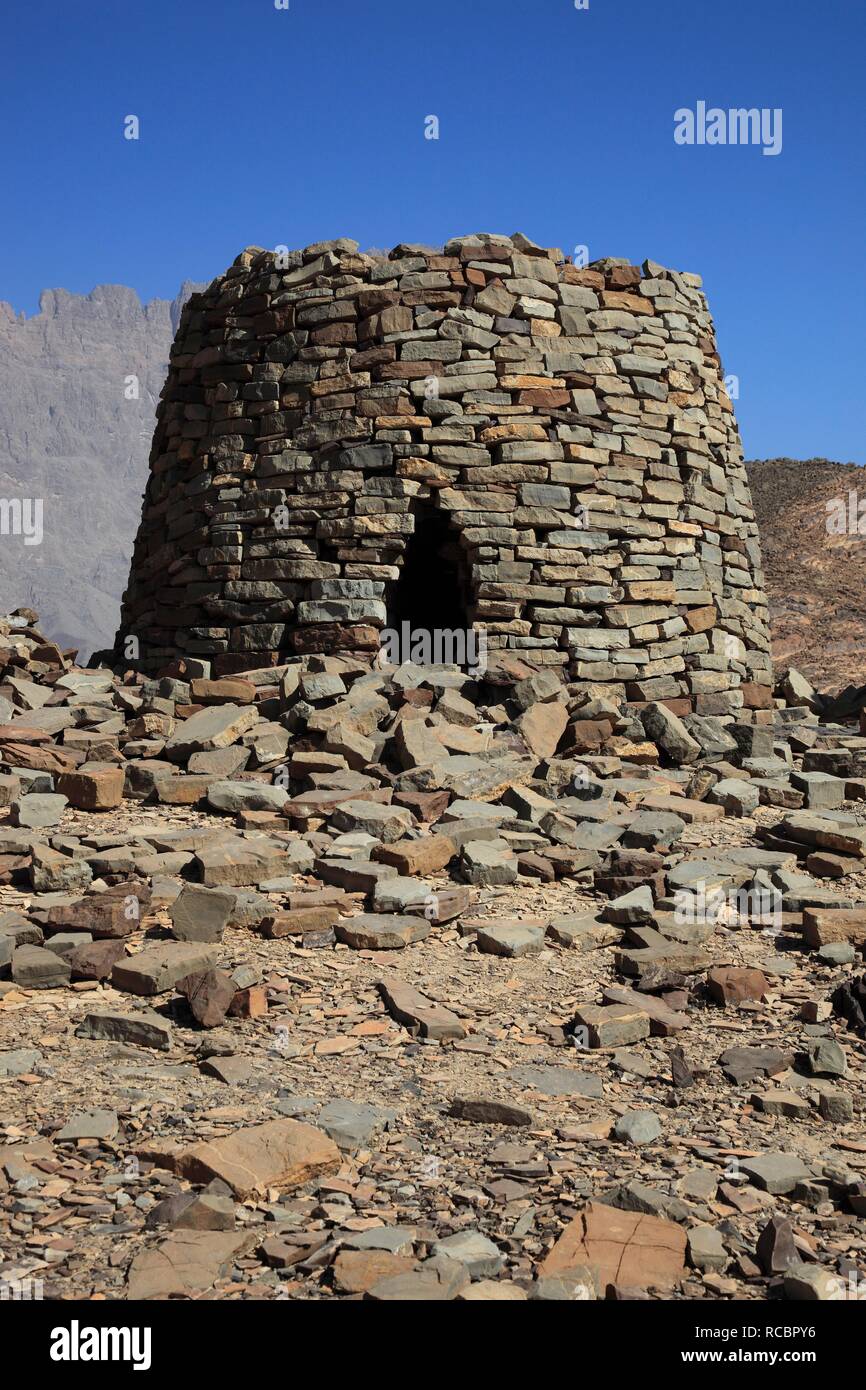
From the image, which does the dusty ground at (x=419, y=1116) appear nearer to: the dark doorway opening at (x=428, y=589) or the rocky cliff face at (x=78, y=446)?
the dark doorway opening at (x=428, y=589)

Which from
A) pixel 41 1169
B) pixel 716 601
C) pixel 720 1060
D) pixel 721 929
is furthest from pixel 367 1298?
pixel 716 601

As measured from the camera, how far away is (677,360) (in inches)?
381

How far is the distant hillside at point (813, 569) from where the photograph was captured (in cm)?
2019

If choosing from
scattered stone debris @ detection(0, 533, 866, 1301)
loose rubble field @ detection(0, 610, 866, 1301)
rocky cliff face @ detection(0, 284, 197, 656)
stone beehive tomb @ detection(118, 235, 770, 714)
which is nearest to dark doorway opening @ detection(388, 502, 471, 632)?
stone beehive tomb @ detection(118, 235, 770, 714)

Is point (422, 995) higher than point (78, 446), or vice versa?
point (78, 446)

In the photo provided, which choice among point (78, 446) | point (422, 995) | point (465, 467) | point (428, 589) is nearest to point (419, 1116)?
point (422, 995)

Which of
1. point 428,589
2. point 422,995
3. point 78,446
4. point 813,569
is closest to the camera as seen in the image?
point 422,995

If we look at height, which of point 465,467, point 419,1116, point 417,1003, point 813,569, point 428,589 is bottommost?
point 419,1116

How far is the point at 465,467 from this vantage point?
28.4 feet

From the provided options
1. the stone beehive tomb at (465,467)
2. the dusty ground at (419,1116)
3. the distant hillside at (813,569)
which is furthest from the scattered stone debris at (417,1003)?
the distant hillside at (813,569)

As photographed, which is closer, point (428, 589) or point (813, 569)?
point (428, 589)

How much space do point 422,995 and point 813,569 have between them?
21622 mm

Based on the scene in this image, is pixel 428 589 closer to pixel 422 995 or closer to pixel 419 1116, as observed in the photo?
pixel 422 995

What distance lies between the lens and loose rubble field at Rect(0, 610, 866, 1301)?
272 centimetres
